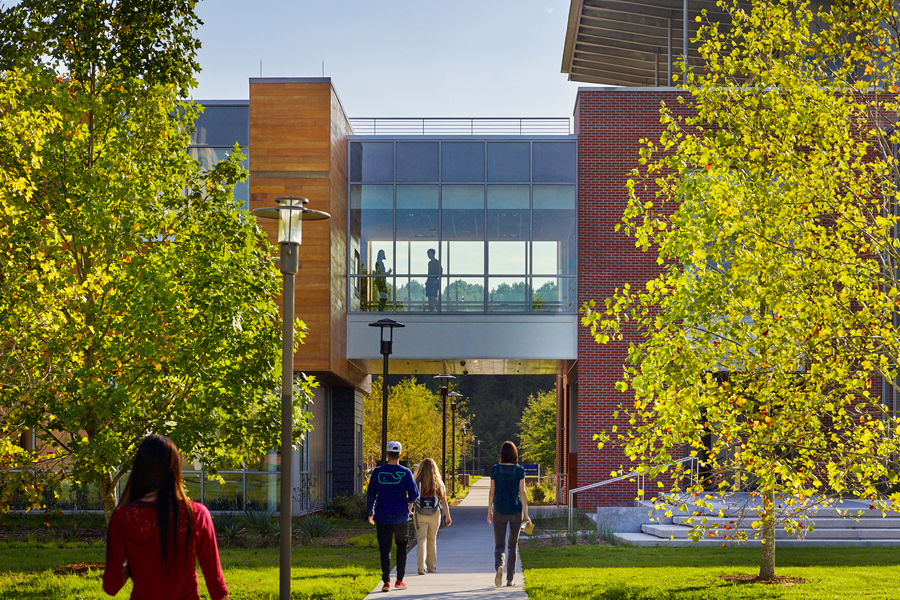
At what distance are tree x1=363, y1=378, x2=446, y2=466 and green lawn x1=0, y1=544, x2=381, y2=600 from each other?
21.4 m

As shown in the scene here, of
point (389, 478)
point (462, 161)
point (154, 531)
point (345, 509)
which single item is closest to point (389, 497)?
point (389, 478)

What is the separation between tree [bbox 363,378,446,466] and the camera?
38.0 metres

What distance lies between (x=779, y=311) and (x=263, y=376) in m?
6.29

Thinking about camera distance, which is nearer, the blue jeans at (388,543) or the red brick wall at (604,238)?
the blue jeans at (388,543)

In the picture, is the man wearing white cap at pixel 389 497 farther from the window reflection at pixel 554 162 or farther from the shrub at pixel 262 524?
the window reflection at pixel 554 162

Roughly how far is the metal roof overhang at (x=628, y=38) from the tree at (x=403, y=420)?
48.8 feet

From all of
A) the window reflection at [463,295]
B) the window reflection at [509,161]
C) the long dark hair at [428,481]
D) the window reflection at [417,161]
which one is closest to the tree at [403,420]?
the window reflection at [463,295]

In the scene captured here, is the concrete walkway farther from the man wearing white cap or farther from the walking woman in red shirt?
the walking woman in red shirt

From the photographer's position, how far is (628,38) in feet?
94.4

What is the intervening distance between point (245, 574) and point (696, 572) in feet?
19.8

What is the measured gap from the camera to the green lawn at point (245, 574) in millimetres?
10820

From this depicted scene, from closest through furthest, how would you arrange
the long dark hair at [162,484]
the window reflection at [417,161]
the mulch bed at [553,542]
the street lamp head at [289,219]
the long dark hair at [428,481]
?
the long dark hair at [162,484] < the street lamp head at [289,219] < the long dark hair at [428,481] < the mulch bed at [553,542] < the window reflection at [417,161]

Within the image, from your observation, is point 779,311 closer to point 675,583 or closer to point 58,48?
point 675,583

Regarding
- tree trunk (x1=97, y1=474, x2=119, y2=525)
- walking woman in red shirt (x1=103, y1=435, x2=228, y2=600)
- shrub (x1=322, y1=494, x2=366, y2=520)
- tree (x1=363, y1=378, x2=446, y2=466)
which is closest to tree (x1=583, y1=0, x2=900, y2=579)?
walking woman in red shirt (x1=103, y1=435, x2=228, y2=600)
